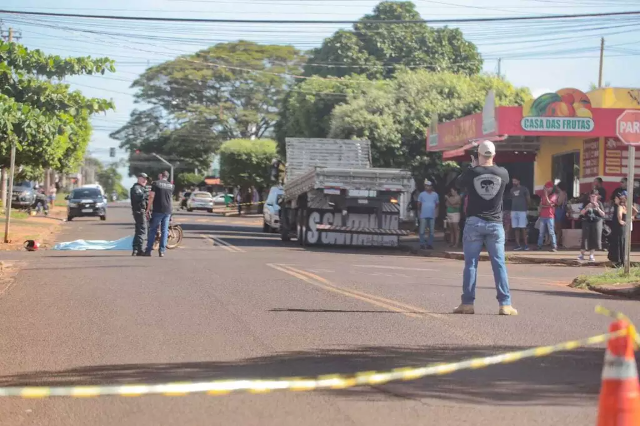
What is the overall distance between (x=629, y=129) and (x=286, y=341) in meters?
10.1

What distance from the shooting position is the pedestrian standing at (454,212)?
2642 centimetres

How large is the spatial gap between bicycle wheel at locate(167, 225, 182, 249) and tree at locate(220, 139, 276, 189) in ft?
144

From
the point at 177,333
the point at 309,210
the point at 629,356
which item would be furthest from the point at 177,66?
the point at 629,356

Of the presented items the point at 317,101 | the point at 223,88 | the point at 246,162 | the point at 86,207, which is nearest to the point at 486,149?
the point at 86,207

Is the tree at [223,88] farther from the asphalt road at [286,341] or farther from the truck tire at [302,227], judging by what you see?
the asphalt road at [286,341]

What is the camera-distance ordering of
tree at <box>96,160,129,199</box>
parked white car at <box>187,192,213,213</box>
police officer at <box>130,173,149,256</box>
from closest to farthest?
1. police officer at <box>130,173,149,256</box>
2. parked white car at <box>187,192,213,213</box>
3. tree at <box>96,160,129,199</box>

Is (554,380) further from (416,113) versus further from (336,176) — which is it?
(416,113)

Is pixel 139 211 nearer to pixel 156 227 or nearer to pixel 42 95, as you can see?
pixel 156 227

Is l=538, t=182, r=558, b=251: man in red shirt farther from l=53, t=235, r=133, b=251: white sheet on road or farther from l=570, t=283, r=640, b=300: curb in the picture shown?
l=53, t=235, r=133, b=251: white sheet on road

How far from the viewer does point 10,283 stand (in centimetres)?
1429

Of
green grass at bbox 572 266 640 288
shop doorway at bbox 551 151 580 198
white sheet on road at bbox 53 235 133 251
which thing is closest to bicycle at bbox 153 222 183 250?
white sheet on road at bbox 53 235 133 251

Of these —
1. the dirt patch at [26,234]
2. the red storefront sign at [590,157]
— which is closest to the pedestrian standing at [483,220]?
the dirt patch at [26,234]

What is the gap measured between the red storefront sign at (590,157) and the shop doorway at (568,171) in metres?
0.57

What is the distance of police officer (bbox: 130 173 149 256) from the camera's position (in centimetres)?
2086
